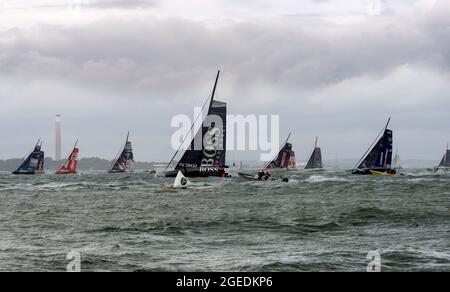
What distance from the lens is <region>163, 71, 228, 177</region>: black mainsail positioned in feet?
240

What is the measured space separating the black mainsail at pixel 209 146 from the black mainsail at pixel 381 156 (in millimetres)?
31137

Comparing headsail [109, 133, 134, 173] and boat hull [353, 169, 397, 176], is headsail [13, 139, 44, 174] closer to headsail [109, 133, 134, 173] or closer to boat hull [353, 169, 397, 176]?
headsail [109, 133, 134, 173]

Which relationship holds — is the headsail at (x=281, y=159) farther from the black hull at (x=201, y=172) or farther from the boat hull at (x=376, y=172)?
the black hull at (x=201, y=172)

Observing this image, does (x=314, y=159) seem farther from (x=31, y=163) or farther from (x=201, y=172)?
(x=201, y=172)

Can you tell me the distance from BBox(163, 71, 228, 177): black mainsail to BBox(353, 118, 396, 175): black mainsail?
3114 centimetres

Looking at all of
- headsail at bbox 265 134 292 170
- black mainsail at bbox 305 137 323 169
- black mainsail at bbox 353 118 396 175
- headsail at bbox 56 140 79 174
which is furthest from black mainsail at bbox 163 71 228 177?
black mainsail at bbox 305 137 323 169

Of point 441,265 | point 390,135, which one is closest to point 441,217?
point 441,265

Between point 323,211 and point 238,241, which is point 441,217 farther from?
point 238,241

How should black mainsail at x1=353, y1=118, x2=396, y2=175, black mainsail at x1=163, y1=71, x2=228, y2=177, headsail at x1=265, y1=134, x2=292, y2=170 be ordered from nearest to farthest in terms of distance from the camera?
black mainsail at x1=163, y1=71, x2=228, y2=177, black mainsail at x1=353, y1=118, x2=396, y2=175, headsail at x1=265, y1=134, x2=292, y2=170

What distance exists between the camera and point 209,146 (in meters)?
73.4

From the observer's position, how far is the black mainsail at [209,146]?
73.2 meters

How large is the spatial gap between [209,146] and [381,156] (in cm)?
3482

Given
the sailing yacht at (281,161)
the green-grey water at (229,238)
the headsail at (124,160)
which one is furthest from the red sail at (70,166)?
the green-grey water at (229,238)
